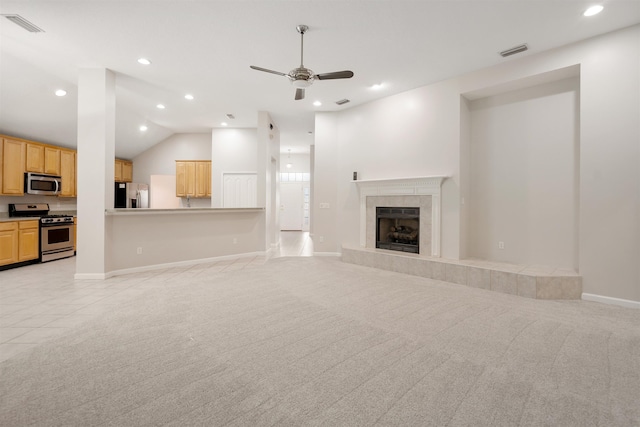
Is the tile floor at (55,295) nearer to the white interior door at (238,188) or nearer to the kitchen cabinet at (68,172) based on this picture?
the kitchen cabinet at (68,172)

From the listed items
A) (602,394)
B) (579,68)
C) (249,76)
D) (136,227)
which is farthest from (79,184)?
(579,68)

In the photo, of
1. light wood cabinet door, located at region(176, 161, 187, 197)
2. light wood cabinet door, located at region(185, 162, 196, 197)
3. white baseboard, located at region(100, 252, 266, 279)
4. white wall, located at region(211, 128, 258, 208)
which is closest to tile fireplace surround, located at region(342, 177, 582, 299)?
white baseboard, located at region(100, 252, 266, 279)

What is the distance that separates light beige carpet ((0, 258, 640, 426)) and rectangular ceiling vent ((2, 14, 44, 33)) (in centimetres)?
346

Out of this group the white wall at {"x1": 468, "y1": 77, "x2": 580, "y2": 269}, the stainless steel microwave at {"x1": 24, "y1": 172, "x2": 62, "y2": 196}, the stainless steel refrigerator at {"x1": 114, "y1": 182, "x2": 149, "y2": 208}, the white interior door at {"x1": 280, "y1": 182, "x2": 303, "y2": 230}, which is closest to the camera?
the white wall at {"x1": 468, "y1": 77, "x2": 580, "y2": 269}

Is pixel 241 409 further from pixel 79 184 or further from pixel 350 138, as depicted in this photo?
pixel 350 138

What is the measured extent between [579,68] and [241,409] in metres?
5.36

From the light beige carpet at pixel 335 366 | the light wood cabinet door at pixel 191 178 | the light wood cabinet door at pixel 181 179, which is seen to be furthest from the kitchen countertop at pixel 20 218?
the light beige carpet at pixel 335 366

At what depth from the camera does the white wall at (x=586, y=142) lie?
3.37m

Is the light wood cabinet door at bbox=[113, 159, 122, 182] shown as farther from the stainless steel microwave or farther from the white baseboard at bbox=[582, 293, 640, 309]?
the white baseboard at bbox=[582, 293, 640, 309]

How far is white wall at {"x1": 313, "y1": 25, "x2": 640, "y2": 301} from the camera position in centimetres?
337

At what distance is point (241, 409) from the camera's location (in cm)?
157

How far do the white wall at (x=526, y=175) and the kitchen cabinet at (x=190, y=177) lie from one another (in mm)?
6805

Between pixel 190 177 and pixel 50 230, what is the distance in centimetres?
324

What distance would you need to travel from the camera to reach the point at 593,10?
10.1 ft
